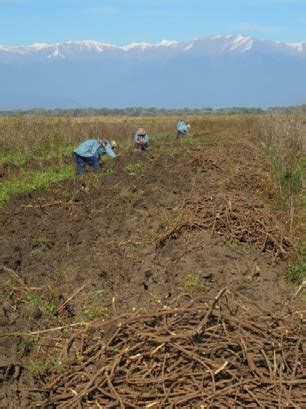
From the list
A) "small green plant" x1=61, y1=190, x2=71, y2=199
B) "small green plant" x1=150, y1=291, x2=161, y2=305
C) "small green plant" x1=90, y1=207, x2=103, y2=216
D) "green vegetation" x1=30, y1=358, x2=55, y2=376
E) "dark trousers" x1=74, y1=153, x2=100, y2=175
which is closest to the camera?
"green vegetation" x1=30, y1=358, x2=55, y2=376

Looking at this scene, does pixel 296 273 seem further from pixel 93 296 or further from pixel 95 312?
pixel 95 312

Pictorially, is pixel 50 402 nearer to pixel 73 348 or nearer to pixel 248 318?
pixel 73 348

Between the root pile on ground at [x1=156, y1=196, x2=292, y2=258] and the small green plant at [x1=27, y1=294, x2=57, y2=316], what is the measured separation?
2.48 m

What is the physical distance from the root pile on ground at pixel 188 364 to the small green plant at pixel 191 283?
65.3 inches

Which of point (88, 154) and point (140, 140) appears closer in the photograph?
point (88, 154)

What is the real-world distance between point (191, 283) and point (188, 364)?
2.26m

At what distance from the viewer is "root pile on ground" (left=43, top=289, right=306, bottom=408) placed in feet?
11.4

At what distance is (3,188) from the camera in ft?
41.3

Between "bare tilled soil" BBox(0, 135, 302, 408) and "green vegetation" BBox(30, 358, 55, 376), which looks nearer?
"bare tilled soil" BBox(0, 135, 302, 408)

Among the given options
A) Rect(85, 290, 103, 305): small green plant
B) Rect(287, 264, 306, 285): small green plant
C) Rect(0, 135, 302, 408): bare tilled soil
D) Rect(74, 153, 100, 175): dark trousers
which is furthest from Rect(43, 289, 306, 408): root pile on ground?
Rect(74, 153, 100, 175): dark trousers

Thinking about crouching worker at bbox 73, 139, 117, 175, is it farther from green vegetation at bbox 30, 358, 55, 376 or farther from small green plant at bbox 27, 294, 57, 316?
green vegetation at bbox 30, 358, 55, 376

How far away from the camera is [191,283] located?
5918 millimetres

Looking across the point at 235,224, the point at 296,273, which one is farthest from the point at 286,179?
the point at 296,273

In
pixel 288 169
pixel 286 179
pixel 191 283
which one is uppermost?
pixel 288 169
